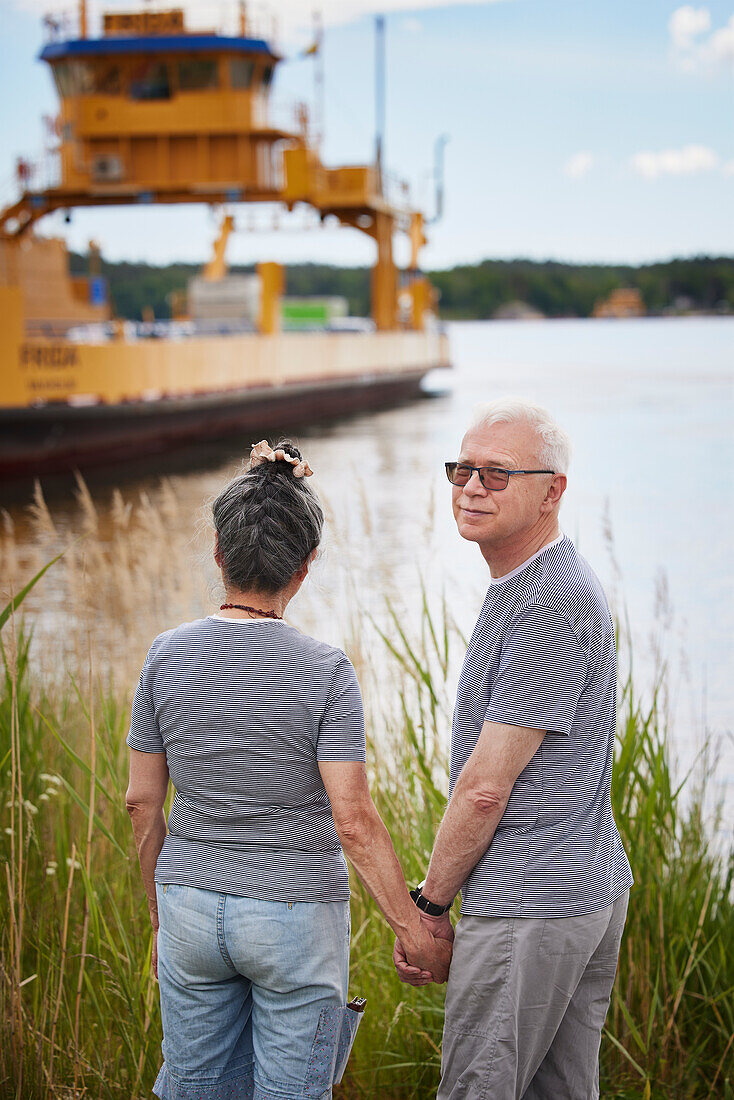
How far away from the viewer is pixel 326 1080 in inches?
75.5

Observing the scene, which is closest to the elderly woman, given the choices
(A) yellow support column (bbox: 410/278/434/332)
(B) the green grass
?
(B) the green grass

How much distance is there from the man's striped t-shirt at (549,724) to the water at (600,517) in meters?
0.36

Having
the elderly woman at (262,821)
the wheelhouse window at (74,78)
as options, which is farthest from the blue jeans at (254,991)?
the wheelhouse window at (74,78)

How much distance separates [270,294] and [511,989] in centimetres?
2561

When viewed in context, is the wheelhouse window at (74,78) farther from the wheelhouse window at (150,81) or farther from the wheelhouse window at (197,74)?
the wheelhouse window at (197,74)

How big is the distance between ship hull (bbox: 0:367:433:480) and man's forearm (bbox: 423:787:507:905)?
674 inches

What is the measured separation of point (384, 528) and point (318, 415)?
1716cm

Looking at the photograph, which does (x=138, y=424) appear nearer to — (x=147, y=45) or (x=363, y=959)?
(x=147, y=45)

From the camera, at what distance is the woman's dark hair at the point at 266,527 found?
1905mm

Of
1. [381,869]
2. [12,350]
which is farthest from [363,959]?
[12,350]

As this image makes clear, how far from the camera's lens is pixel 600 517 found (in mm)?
3574

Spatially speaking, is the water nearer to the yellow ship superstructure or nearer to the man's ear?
the man's ear

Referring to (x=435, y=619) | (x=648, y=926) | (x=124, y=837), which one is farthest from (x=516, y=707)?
(x=435, y=619)

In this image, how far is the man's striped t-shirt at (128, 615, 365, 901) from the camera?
6.07ft
